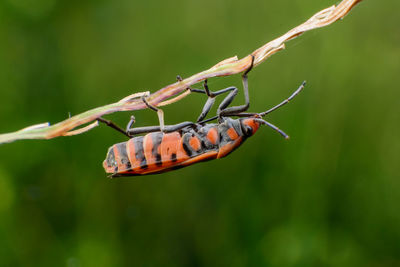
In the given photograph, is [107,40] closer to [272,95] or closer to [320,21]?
[272,95]

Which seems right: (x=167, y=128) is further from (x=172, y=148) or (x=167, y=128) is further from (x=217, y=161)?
(x=217, y=161)

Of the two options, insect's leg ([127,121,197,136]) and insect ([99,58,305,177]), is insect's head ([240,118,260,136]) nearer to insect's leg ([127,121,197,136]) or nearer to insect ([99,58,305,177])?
insect ([99,58,305,177])

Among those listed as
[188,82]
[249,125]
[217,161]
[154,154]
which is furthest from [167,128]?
[217,161]

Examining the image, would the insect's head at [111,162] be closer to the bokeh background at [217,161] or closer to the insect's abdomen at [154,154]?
the insect's abdomen at [154,154]

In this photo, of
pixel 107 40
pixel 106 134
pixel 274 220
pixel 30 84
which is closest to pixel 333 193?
pixel 274 220

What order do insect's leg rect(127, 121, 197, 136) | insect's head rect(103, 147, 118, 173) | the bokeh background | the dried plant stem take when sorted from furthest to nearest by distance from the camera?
the bokeh background < insect's leg rect(127, 121, 197, 136) < insect's head rect(103, 147, 118, 173) < the dried plant stem

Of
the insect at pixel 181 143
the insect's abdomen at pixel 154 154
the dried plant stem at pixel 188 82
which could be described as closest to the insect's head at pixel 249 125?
the insect at pixel 181 143

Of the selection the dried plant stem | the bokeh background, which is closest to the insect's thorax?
the dried plant stem
